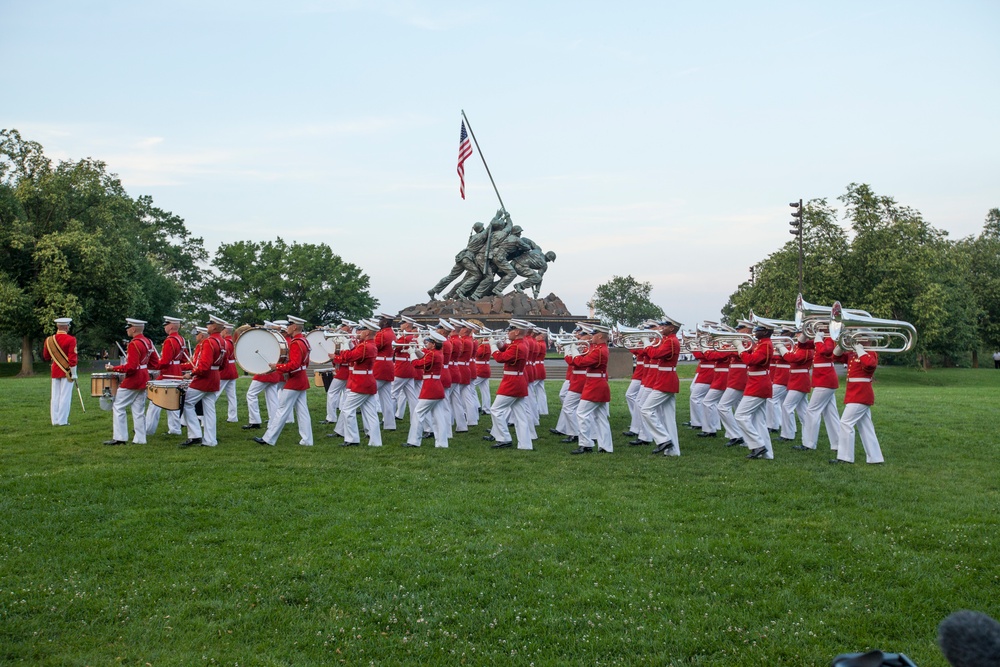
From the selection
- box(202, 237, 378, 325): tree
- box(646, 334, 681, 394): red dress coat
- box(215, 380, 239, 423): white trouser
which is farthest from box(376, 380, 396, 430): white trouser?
box(202, 237, 378, 325): tree

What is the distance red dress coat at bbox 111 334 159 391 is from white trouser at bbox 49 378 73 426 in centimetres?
259

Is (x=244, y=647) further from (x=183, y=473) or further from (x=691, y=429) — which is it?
(x=691, y=429)

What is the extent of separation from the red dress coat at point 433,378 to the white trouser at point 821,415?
5.82 meters

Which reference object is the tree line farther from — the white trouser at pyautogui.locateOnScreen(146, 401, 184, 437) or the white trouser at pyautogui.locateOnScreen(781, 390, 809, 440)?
the white trouser at pyautogui.locateOnScreen(781, 390, 809, 440)

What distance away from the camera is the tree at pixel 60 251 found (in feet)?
117

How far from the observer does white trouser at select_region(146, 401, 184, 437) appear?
12.7 meters

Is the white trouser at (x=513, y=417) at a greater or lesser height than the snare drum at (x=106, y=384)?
lesser

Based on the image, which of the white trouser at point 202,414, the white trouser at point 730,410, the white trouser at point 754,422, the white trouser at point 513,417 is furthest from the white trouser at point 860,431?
the white trouser at point 202,414

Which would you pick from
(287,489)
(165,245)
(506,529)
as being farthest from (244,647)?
(165,245)

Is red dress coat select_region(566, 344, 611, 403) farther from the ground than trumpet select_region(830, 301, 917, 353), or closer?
closer

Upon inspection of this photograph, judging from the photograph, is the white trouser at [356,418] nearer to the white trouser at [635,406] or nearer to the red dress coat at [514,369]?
the red dress coat at [514,369]

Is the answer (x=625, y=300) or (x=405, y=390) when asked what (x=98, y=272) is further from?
(x=625, y=300)

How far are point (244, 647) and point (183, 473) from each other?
523 cm

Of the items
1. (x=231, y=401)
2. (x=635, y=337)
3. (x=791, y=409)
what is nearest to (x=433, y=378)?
(x=635, y=337)
